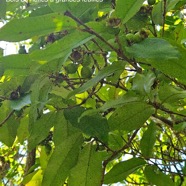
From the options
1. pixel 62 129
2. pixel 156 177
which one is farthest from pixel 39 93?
pixel 156 177

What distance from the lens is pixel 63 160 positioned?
93 centimetres

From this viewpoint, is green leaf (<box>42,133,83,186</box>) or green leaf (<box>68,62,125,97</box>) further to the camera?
green leaf (<box>42,133,83,186</box>)

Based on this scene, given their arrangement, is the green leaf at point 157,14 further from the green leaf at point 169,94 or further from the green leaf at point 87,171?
the green leaf at point 87,171

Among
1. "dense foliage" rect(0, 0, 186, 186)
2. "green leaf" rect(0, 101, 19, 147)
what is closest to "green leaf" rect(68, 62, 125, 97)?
"dense foliage" rect(0, 0, 186, 186)

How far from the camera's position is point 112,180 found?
1.03 meters

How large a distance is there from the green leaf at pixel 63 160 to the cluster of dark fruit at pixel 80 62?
140 millimetres

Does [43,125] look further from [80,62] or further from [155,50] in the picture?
[155,50]

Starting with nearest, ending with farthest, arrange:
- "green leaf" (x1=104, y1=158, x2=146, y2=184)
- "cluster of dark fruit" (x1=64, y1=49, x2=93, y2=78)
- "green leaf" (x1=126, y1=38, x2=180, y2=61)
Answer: "green leaf" (x1=126, y1=38, x2=180, y2=61) → "cluster of dark fruit" (x1=64, y1=49, x2=93, y2=78) → "green leaf" (x1=104, y1=158, x2=146, y2=184)

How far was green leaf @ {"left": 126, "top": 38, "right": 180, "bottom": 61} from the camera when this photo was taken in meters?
0.63

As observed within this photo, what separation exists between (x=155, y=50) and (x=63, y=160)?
394mm

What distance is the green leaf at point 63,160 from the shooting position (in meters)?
0.92

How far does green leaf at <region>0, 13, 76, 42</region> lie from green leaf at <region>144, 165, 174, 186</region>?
0.55 m

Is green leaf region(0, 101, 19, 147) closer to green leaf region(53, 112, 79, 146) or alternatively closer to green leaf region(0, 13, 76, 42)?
green leaf region(53, 112, 79, 146)

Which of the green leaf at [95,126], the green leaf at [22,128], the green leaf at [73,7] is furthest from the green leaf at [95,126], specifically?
the green leaf at [22,128]
